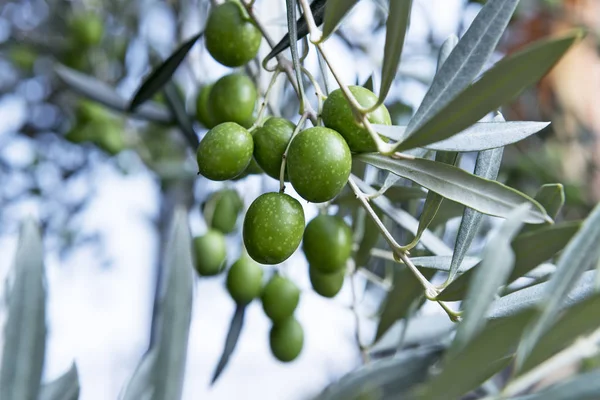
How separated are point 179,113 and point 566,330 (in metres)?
0.84

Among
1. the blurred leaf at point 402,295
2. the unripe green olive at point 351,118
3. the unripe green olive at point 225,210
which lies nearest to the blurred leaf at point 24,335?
the unripe green olive at point 351,118

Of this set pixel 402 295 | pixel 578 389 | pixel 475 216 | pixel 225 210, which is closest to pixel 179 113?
pixel 225 210

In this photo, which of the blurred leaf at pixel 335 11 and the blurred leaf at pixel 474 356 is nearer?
the blurred leaf at pixel 474 356

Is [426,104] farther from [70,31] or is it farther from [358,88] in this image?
[70,31]

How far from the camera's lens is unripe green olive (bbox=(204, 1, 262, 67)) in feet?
2.43

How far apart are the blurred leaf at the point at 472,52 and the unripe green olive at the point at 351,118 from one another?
9 cm

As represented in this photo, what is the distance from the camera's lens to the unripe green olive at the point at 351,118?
1.86ft

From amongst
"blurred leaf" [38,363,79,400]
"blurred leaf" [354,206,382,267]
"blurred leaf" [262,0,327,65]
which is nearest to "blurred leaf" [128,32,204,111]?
"blurred leaf" [262,0,327,65]

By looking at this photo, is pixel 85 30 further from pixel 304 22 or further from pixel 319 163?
pixel 319 163

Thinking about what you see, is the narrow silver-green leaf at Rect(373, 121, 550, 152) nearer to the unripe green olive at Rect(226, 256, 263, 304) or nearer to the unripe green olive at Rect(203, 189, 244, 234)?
the unripe green olive at Rect(226, 256, 263, 304)

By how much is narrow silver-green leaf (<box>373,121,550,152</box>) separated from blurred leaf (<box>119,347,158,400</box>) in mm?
266

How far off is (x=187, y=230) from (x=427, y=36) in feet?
4.25

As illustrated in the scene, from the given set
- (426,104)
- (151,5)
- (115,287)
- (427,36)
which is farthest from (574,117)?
(115,287)

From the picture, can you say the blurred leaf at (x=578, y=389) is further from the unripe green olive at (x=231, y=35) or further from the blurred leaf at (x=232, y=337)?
the blurred leaf at (x=232, y=337)
